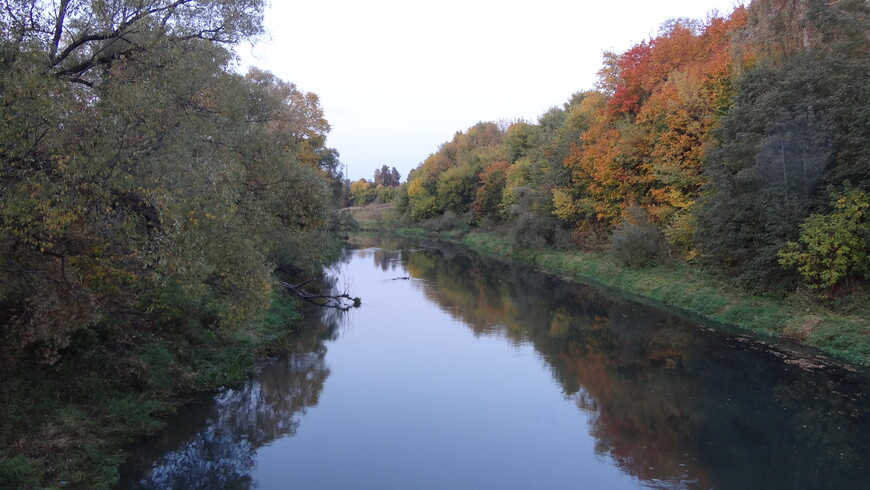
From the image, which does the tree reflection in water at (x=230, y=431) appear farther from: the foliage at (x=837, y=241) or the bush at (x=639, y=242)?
the bush at (x=639, y=242)

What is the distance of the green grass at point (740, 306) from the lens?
15.0m

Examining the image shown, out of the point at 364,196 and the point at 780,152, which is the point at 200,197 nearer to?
the point at 780,152

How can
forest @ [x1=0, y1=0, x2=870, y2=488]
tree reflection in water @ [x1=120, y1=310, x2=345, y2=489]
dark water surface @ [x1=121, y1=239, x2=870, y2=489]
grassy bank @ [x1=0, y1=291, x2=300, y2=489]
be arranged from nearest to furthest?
forest @ [x1=0, y1=0, x2=870, y2=488] < grassy bank @ [x1=0, y1=291, x2=300, y2=489] < tree reflection in water @ [x1=120, y1=310, x2=345, y2=489] < dark water surface @ [x1=121, y1=239, x2=870, y2=489]

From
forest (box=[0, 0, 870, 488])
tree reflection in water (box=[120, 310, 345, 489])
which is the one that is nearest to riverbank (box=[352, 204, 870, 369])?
forest (box=[0, 0, 870, 488])

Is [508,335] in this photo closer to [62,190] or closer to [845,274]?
[845,274]

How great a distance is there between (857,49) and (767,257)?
20.3 ft

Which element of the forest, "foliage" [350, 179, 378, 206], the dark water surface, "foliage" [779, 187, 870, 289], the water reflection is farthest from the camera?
"foliage" [350, 179, 378, 206]

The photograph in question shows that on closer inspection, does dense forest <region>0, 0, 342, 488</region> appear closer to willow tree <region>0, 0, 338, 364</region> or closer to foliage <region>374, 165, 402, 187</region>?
willow tree <region>0, 0, 338, 364</region>

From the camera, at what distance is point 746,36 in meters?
20.1

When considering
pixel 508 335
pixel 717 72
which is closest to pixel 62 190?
pixel 508 335

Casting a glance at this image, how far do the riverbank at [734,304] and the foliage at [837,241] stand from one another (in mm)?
942

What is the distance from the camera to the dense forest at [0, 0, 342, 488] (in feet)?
23.0

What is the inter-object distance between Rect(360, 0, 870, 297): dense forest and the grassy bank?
15.2 metres

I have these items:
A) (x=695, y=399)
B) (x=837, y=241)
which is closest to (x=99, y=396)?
(x=695, y=399)
